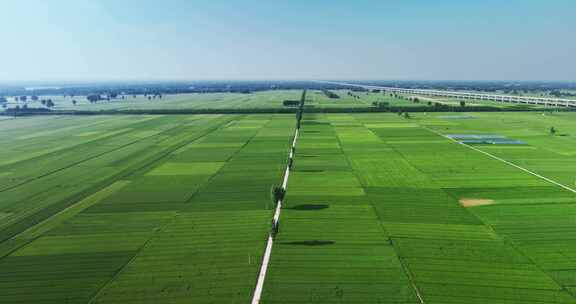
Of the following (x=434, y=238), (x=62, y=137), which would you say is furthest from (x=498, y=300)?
(x=62, y=137)

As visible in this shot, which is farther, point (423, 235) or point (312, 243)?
point (423, 235)

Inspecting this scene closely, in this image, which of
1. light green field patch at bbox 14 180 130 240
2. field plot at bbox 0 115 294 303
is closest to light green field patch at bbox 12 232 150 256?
field plot at bbox 0 115 294 303

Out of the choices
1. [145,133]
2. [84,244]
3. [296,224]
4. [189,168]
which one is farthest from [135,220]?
[145,133]

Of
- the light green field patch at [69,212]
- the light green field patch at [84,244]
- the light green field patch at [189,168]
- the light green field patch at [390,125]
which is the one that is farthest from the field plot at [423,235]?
the light green field patch at [390,125]

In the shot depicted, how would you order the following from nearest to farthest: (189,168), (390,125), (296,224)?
(296,224)
(189,168)
(390,125)

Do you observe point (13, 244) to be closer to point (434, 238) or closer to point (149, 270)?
point (149, 270)

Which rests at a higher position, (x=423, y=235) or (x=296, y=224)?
(x=423, y=235)

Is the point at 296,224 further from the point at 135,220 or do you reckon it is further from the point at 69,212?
the point at 69,212
